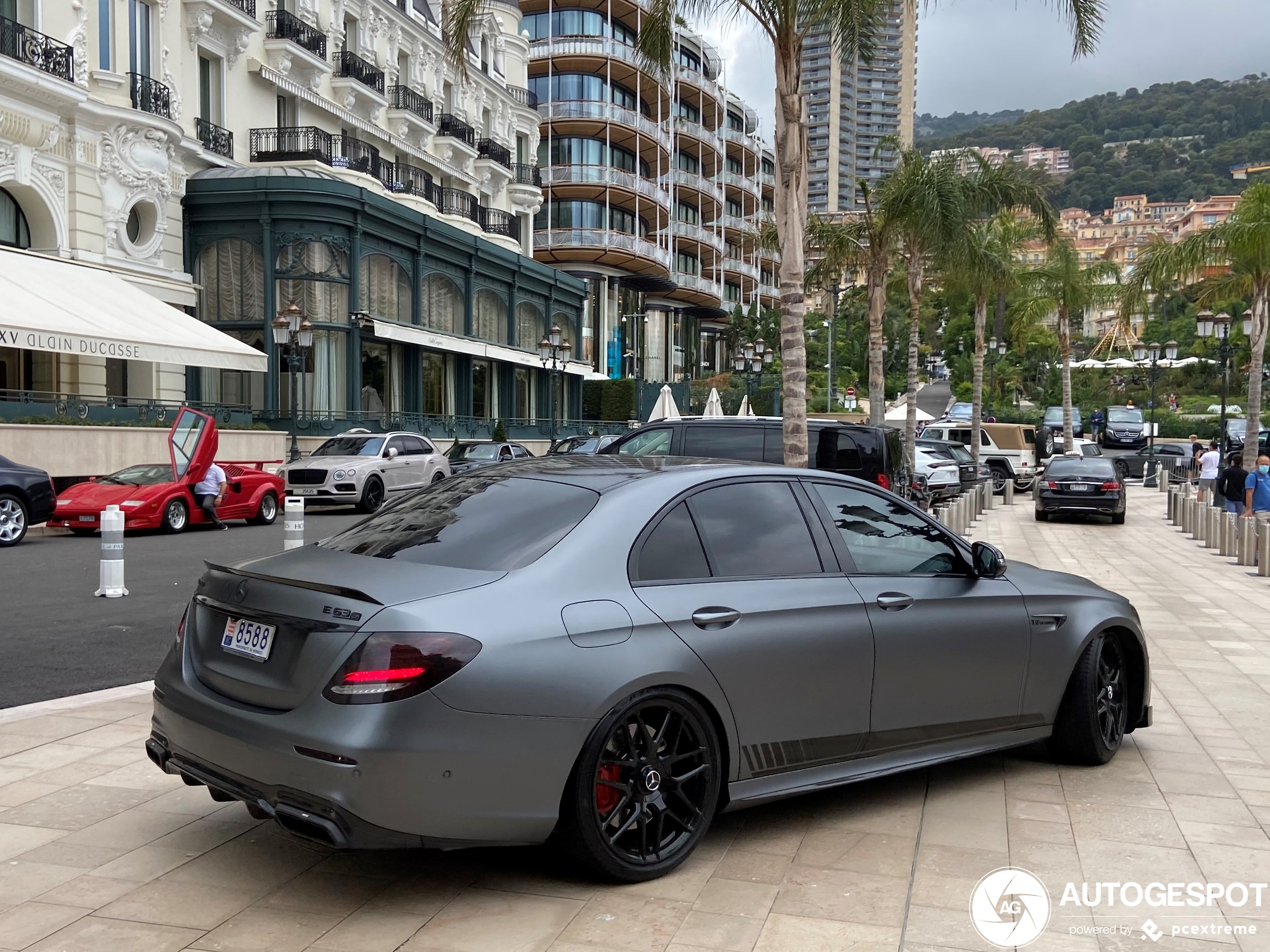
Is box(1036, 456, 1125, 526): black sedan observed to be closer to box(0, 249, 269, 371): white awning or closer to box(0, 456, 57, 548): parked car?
box(0, 249, 269, 371): white awning

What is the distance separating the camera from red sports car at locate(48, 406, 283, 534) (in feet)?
59.2

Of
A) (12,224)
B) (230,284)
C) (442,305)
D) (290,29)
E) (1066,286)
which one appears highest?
(290,29)

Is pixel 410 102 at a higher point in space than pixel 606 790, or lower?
higher

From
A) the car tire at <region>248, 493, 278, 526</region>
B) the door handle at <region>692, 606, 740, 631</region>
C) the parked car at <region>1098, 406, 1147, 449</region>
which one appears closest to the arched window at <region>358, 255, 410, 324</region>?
the car tire at <region>248, 493, 278, 526</region>

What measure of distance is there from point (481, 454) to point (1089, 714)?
25344 millimetres

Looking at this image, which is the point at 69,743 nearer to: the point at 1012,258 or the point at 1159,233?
the point at 1159,233

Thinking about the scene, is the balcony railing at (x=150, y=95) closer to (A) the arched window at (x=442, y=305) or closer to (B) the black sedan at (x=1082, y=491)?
(A) the arched window at (x=442, y=305)

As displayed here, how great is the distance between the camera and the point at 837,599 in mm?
4898

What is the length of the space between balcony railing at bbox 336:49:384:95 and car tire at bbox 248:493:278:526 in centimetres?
2147

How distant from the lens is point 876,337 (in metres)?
28.8

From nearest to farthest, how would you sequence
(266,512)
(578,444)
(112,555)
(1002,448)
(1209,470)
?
1. (112,555)
2. (266,512)
3. (1209,470)
4. (578,444)
5. (1002,448)

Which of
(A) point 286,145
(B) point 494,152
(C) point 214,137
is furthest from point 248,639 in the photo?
(B) point 494,152

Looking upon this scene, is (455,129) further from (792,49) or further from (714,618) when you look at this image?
(714,618)

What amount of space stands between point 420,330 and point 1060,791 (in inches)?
1368
